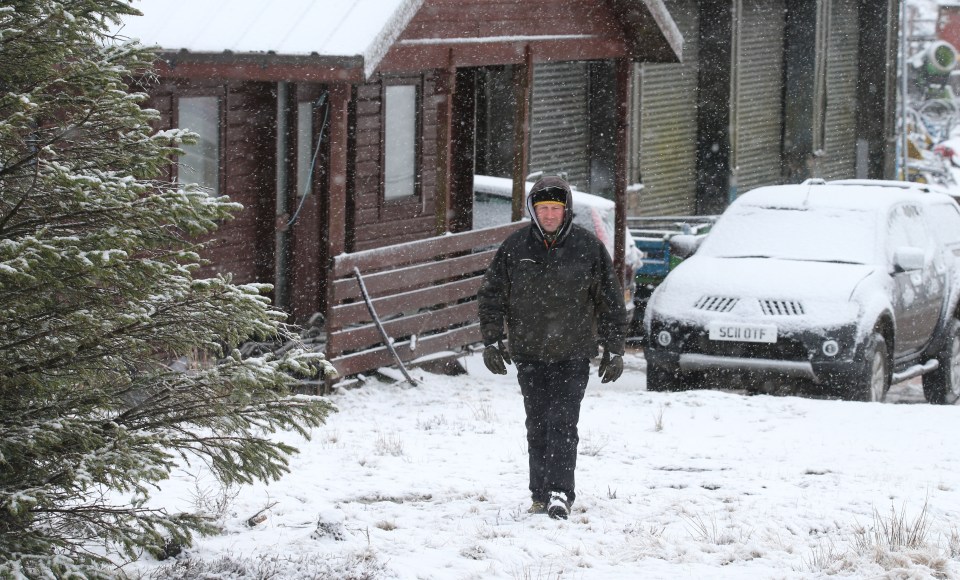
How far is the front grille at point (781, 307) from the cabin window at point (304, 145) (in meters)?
4.60

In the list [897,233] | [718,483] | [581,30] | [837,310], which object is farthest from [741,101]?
[718,483]

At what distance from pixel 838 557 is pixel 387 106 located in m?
9.10

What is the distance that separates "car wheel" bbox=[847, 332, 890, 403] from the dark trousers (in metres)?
4.69

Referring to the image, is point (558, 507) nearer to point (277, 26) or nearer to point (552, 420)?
point (552, 420)

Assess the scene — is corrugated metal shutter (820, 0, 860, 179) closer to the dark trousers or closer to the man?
the man

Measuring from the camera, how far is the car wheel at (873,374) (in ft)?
35.9

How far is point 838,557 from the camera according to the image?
5965 mm

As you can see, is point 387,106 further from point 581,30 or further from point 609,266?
point 609,266

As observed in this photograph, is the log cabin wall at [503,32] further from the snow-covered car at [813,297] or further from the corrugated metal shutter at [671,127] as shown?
the corrugated metal shutter at [671,127]

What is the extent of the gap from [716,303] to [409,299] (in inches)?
110

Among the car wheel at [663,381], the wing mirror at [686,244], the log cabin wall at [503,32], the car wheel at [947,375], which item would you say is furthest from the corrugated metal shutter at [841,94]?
the car wheel at [663,381]

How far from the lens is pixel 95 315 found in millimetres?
4941

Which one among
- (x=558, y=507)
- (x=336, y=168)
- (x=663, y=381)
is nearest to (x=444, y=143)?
(x=336, y=168)

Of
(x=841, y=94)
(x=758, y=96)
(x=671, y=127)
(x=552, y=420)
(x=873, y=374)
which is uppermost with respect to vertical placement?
(x=841, y=94)
